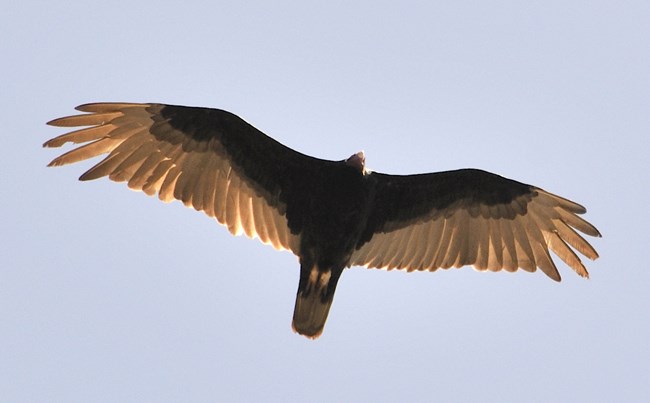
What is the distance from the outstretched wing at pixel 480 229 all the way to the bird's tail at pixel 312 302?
510 mm

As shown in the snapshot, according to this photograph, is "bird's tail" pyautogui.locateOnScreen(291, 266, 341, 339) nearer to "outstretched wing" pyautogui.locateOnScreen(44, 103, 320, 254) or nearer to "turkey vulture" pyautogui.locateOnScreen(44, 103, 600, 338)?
"turkey vulture" pyautogui.locateOnScreen(44, 103, 600, 338)

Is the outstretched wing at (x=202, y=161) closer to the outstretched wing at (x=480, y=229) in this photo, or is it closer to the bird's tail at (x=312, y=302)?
the bird's tail at (x=312, y=302)

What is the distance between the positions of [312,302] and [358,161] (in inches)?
51.2

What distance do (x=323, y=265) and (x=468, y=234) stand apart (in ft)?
5.07

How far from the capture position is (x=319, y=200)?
10070 millimetres

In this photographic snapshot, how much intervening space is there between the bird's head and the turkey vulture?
11 mm

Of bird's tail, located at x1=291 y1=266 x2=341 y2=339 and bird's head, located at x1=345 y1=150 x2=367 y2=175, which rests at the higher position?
bird's head, located at x1=345 y1=150 x2=367 y2=175

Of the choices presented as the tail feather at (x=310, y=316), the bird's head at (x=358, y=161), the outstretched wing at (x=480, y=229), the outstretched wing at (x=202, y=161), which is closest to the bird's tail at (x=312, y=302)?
the tail feather at (x=310, y=316)

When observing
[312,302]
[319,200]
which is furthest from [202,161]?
[312,302]

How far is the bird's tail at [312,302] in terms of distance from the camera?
33.4 ft

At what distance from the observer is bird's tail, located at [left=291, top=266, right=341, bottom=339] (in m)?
10.2

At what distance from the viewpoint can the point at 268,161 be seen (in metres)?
10.3

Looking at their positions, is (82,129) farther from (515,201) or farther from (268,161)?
(515,201)

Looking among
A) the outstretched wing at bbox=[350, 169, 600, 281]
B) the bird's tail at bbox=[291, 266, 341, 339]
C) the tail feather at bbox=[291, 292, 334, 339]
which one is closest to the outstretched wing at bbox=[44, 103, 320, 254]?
the bird's tail at bbox=[291, 266, 341, 339]
